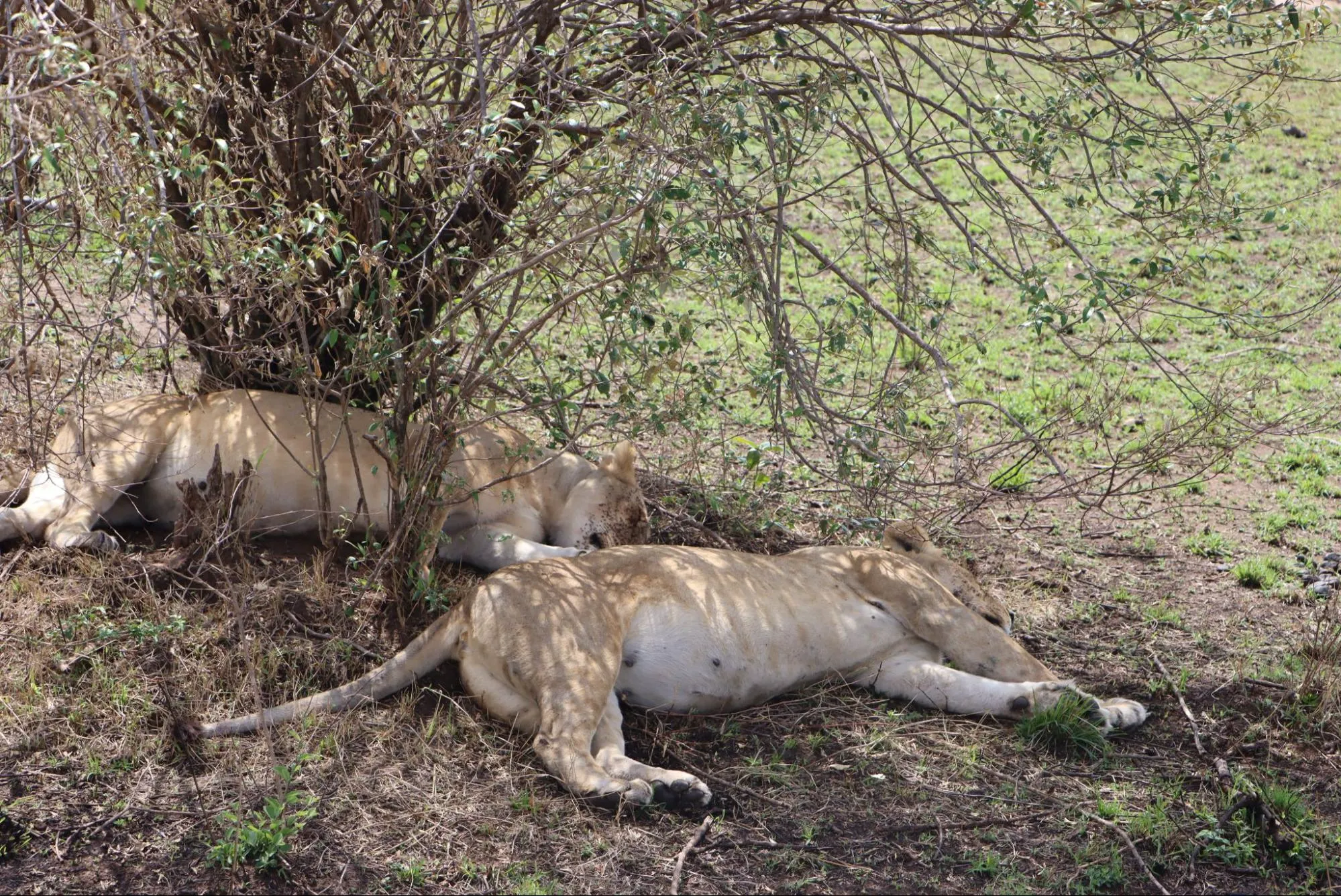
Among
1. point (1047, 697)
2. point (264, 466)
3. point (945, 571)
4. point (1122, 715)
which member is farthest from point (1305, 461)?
point (264, 466)

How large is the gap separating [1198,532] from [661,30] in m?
3.78

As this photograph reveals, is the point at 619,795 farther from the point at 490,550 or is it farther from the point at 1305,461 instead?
the point at 1305,461

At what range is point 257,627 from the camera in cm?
455

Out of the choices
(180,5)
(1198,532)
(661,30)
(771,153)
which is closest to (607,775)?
(771,153)

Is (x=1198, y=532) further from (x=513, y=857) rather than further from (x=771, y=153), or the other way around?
(x=513, y=857)

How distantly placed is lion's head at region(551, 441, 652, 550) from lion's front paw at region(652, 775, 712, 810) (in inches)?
76.0

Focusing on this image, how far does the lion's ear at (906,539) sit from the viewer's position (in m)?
5.36

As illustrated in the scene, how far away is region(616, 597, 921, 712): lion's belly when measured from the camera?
4.48 meters

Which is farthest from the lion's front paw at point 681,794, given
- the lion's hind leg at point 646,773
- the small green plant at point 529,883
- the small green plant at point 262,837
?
the small green plant at point 262,837

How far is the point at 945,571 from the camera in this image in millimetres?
5266

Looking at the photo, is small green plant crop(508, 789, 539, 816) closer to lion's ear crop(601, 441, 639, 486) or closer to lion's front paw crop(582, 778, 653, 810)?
lion's front paw crop(582, 778, 653, 810)

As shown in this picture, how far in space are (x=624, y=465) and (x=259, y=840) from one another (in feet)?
9.01

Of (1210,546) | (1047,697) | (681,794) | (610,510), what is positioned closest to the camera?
(681,794)

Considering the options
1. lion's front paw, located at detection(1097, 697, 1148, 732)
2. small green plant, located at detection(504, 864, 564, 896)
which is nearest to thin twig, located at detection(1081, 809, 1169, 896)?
lion's front paw, located at detection(1097, 697, 1148, 732)
